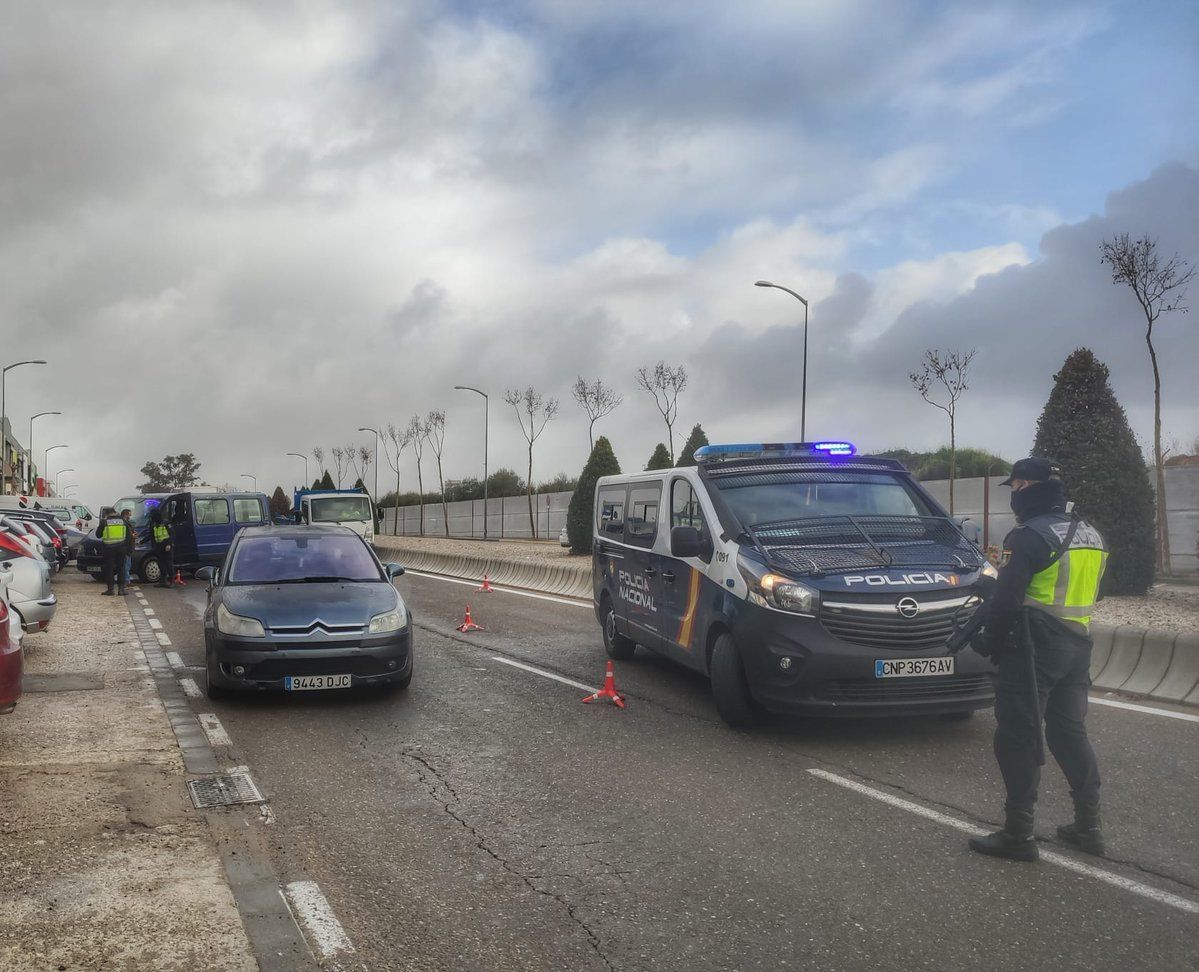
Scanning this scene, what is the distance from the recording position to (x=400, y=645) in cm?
953

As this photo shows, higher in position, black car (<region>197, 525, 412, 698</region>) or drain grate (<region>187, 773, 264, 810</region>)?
black car (<region>197, 525, 412, 698</region>)

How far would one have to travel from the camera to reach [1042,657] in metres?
5.23

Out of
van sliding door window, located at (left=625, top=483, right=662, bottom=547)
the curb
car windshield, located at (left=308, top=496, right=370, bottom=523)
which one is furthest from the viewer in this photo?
car windshield, located at (left=308, top=496, right=370, bottom=523)

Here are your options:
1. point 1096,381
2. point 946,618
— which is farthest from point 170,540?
point 946,618

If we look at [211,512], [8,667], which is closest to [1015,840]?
[8,667]

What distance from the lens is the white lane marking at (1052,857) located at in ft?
15.1

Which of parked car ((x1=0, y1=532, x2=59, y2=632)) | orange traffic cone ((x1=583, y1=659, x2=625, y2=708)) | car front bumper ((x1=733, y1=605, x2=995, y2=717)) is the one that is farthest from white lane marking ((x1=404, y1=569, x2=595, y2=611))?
car front bumper ((x1=733, y1=605, x2=995, y2=717))

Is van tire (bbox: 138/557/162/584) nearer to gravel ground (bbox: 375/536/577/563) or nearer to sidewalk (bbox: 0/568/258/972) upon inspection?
gravel ground (bbox: 375/536/577/563)

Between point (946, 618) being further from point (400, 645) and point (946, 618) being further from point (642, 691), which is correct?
point (400, 645)

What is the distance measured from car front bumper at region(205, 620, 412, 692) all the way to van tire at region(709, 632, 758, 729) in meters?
2.99

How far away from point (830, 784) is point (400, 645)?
4.29 metres

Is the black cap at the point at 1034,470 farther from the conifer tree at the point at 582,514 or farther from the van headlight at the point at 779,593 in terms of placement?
the conifer tree at the point at 582,514

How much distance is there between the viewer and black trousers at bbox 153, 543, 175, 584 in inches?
995

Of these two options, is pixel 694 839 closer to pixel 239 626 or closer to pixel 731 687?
pixel 731 687
